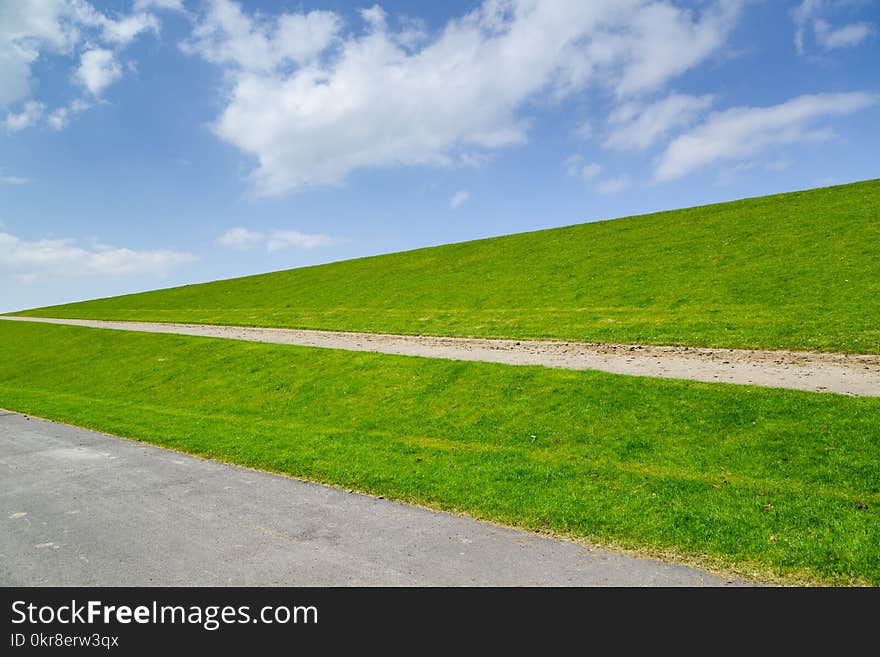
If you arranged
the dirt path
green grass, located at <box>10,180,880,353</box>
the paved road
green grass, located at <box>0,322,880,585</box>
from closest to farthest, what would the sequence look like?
the paved road, green grass, located at <box>0,322,880,585</box>, the dirt path, green grass, located at <box>10,180,880,353</box>

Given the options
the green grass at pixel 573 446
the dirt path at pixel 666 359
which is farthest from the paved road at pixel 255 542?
the dirt path at pixel 666 359

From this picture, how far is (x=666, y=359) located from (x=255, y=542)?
15526mm

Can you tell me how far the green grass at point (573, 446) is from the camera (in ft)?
25.5

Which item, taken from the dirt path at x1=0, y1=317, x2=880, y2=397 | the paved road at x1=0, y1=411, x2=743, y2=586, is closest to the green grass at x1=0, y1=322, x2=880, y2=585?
the paved road at x1=0, y1=411, x2=743, y2=586

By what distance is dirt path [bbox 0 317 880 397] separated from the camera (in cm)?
1481

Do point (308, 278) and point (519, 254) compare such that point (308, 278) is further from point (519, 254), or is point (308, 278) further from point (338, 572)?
point (338, 572)

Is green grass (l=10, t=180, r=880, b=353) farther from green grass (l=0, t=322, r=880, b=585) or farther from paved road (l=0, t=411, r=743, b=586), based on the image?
paved road (l=0, t=411, r=743, b=586)

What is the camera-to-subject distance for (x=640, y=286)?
33.6m

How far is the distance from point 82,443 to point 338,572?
39.0ft

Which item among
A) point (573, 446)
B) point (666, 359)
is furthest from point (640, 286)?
point (573, 446)

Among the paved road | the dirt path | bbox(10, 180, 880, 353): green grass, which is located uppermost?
bbox(10, 180, 880, 353): green grass

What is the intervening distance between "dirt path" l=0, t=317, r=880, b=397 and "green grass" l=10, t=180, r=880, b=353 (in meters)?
1.45
